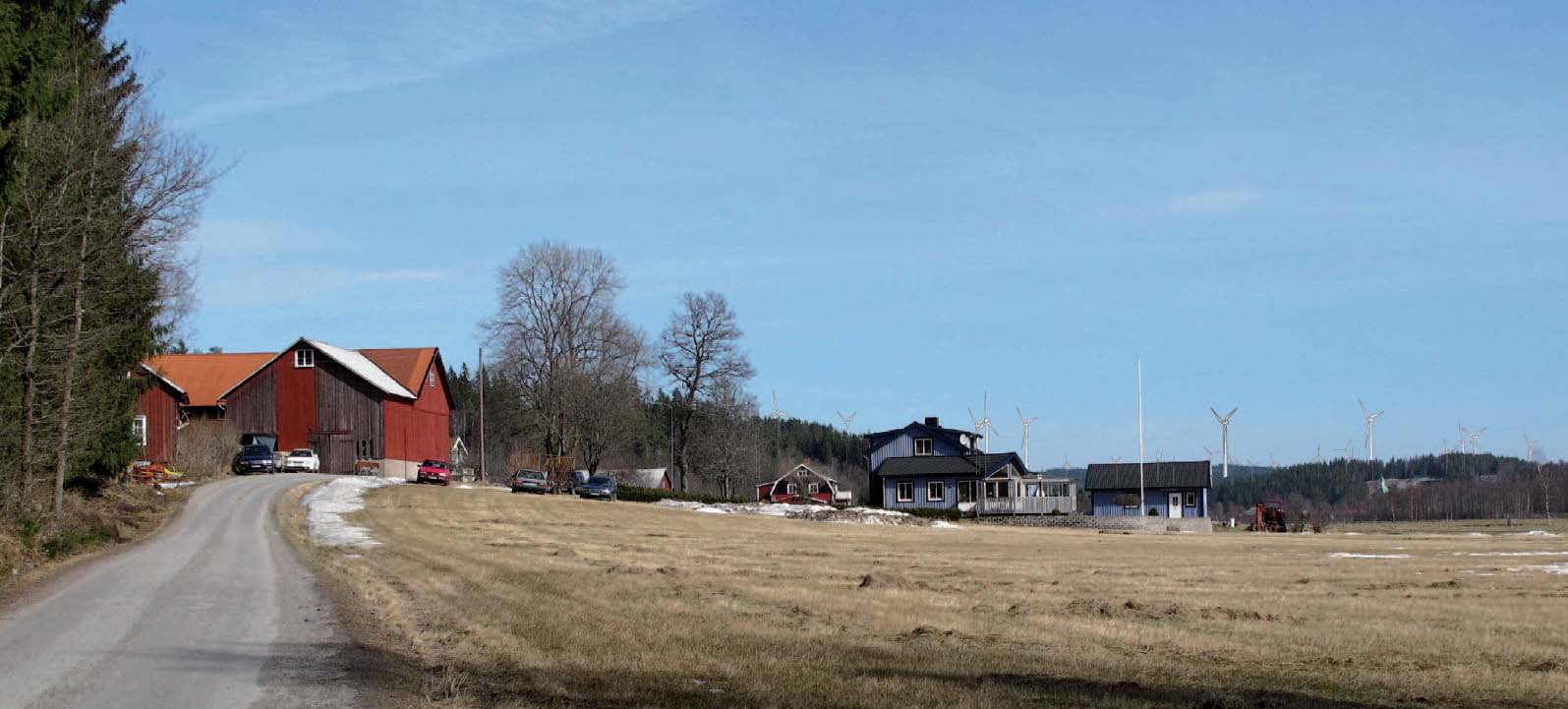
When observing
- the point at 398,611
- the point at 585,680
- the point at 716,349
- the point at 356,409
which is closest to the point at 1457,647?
the point at 585,680

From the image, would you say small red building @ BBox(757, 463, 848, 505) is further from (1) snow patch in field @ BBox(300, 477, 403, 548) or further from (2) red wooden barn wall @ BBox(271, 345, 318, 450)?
(1) snow patch in field @ BBox(300, 477, 403, 548)

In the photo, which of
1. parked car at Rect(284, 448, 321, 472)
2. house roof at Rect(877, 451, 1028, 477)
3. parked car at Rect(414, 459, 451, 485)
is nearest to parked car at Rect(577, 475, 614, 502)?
parked car at Rect(414, 459, 451, 485)

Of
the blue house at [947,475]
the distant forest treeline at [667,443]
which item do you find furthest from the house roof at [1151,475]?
the distant forest treeline at [667,443]

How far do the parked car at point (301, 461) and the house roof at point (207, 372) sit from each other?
971cm

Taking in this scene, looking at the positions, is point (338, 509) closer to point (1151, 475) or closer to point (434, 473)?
point (434, 473)

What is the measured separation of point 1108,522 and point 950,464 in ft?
64.4

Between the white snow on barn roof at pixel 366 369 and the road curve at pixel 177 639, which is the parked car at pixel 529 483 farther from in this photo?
the road curve at pixel 177 639

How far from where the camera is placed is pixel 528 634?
51.9 feet

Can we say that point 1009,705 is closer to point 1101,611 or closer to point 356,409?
point 1101,611

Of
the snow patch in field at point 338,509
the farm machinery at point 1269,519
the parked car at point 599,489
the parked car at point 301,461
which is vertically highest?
the parked car at point 301,461

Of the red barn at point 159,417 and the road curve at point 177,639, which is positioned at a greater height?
the red barn at point 159,417

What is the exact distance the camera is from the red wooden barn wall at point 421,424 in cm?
7862

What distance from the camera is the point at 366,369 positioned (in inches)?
3169

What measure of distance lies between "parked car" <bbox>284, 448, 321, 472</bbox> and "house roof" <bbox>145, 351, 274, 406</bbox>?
382 inches
